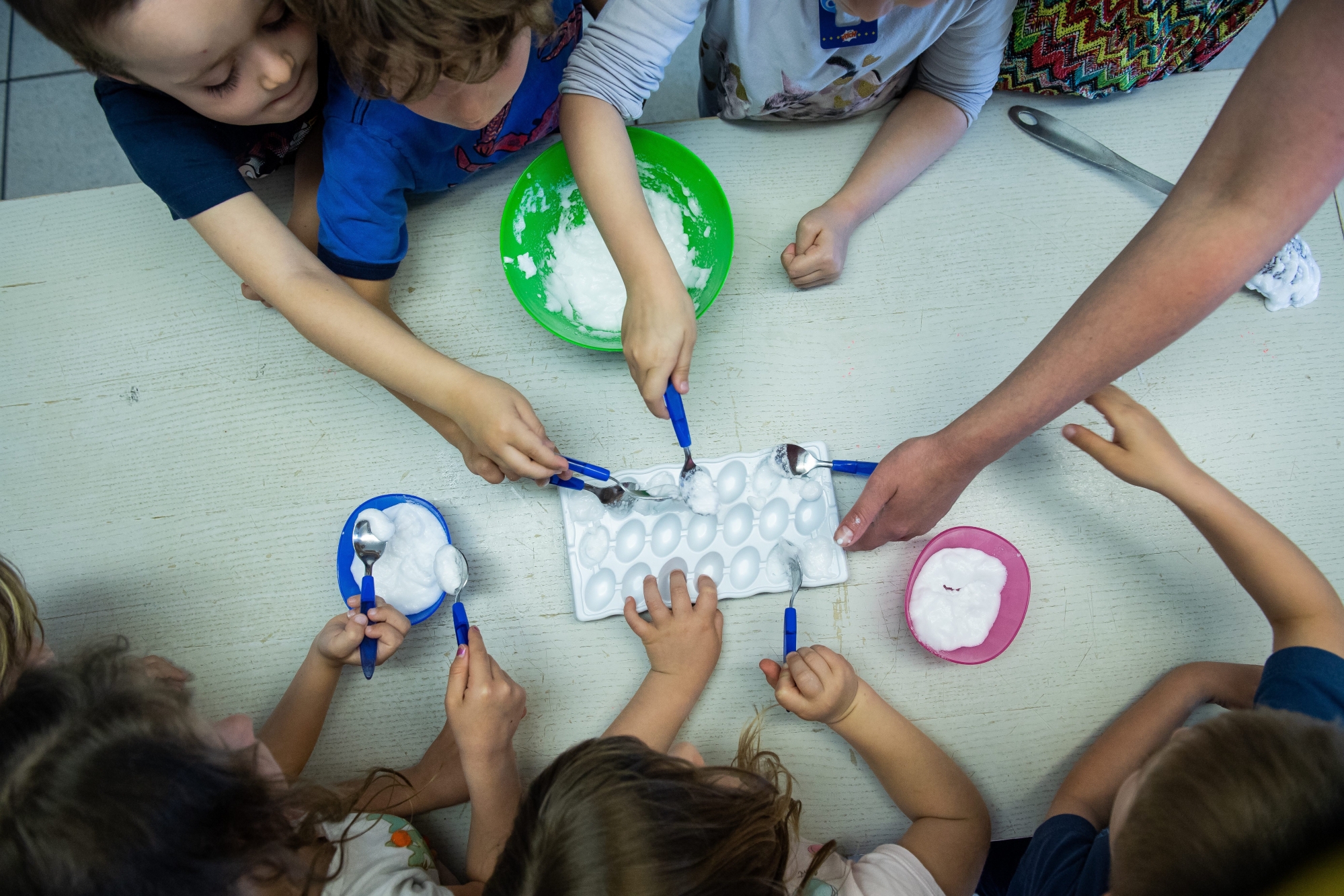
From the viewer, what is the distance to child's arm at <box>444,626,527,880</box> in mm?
658

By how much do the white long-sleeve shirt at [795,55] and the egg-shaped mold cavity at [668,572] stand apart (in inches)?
18.4

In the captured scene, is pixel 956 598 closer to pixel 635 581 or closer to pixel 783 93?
pixel 635 581

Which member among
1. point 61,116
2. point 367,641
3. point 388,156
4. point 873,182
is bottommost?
point 61,116

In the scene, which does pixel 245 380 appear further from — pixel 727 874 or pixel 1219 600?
pixel 1219 600

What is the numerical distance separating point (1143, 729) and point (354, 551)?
2.58 ft

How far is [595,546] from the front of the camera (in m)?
0.74

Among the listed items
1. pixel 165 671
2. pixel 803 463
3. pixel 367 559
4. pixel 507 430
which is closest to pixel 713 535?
pixel 803 463

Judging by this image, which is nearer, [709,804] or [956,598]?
[709,804]

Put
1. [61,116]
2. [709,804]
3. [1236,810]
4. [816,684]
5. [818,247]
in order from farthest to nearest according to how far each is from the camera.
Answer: [61,116]
[818,247]
[816,684]
[709,804]
[1236,810]

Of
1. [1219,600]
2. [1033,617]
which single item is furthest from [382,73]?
[1219,600]

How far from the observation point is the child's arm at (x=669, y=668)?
0.68 metres

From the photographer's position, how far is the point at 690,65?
138cm

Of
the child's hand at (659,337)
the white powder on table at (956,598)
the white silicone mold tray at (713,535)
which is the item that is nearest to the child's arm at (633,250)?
the child's hand at (659,337)

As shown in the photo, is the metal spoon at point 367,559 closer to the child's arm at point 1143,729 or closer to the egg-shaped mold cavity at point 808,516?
the egg-shaped mold cavity at point 808,516
